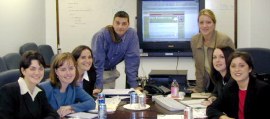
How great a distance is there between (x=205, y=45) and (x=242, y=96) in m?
1.17

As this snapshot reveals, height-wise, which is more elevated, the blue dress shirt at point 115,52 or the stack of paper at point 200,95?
the blue dress shirt at point 115,52

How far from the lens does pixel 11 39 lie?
15.4 feet

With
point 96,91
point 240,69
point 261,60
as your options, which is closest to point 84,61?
point 96,91

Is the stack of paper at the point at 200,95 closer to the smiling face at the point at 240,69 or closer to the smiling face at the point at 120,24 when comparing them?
the smiling face at the point at 240,69

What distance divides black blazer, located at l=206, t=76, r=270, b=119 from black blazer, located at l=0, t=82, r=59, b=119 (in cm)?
112

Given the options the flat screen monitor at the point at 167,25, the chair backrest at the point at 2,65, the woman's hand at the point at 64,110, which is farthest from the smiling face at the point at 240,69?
the flat screen monitor at the point at 167,25

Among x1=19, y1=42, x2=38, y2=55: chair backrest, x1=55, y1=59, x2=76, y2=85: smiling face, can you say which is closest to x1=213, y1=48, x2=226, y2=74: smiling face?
x1=55, y1=59, x2=76, y2=85: smiling face

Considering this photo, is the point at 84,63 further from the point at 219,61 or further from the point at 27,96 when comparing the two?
the point at 219,61

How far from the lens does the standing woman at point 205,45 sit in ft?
10.8

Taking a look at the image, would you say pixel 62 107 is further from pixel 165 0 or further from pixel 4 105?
pixel 165 0

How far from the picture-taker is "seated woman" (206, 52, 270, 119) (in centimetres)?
221

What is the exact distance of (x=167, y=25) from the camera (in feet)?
17.9

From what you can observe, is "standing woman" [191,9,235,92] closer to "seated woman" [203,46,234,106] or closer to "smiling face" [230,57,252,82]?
"seated woman" [203,46,234,106]

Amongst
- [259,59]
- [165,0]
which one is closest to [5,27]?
[165,0]
